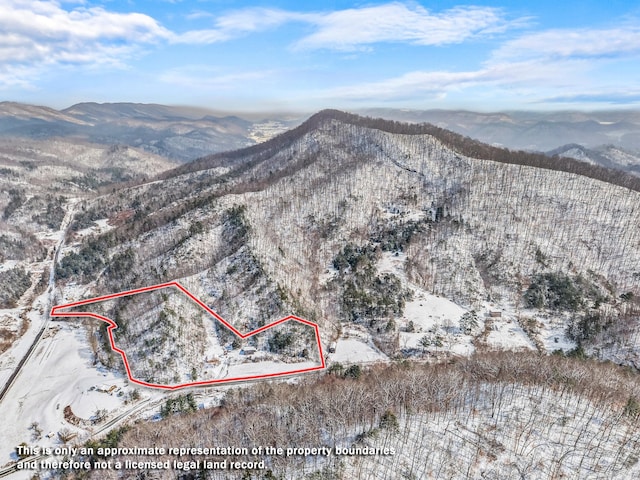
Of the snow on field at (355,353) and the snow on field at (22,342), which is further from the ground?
the snow on field at (355,353)

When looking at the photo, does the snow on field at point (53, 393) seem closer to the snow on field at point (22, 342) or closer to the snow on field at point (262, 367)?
the snow on field at point (22, 342)

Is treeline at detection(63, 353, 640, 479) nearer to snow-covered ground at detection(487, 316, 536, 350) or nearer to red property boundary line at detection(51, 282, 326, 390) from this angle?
red property boundary line at detection(51, 282, 326, 390)

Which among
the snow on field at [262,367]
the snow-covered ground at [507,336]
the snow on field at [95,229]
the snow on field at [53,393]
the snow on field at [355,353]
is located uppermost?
the snow on field at [95,229]

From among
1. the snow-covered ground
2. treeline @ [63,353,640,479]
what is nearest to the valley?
treeline @ [63,353,640,479]

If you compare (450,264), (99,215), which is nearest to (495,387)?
(450,264)

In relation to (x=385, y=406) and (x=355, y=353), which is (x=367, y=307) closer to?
(x=355, y=353)

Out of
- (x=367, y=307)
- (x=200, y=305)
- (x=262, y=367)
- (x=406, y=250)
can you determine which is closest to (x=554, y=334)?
(x=367, y=307)

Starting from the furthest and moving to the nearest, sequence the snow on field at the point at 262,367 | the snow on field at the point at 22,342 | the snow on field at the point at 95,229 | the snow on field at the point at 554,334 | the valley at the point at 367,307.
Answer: the snow on field at the point at 95,229 → the snow on field at the point at 554,334 → the snow on field at the point at 22,342 → the snow on field at the point at 262,367 → the valley at the point at 367,307

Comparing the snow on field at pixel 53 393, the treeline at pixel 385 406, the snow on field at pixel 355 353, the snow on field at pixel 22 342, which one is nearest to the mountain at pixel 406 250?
the snow on field at pixel 355 353
